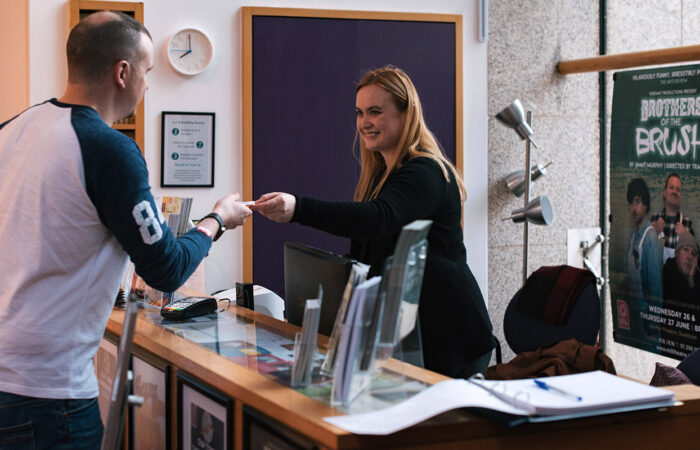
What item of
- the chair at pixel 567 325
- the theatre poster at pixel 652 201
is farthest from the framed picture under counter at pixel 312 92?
the chair at pixel 567 325

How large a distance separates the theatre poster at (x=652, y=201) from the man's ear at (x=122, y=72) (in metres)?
3.08

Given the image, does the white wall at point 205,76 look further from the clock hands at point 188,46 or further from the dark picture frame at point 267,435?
the dark picture frame at point 267,435

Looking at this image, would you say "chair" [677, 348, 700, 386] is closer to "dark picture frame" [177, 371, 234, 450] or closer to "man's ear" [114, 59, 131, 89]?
"dark picture frame" [177, 371, 234, 450]

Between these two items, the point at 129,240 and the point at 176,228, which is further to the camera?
the point at 176,228

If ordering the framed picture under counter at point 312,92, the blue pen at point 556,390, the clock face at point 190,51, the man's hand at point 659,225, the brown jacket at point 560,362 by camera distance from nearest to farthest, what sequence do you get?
the blue pen at point 556,390 → the brown jacket at point 560,362 → the man's hand at point 659,225 → the clock face at point 190,51 → the framed picture under counter at point 312,92

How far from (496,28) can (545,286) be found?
2.12 metres

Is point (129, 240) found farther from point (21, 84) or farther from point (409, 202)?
point (21, 84)

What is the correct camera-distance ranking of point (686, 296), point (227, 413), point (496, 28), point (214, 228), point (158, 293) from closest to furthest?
1. point (227, 413)
2. point (214, 228)
3. point (158, 293)
4. point (686, 296)
5. point (496, 28)

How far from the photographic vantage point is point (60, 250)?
5.44 feet

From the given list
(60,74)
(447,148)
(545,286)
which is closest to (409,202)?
(545,286)

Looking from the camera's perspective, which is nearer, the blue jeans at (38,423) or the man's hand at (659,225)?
the blue jeans at (38,423)

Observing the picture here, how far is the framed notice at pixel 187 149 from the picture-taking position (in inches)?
170

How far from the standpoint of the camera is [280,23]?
4410 mm

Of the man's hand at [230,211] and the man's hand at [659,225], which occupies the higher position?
the man's hand at [230,211]
